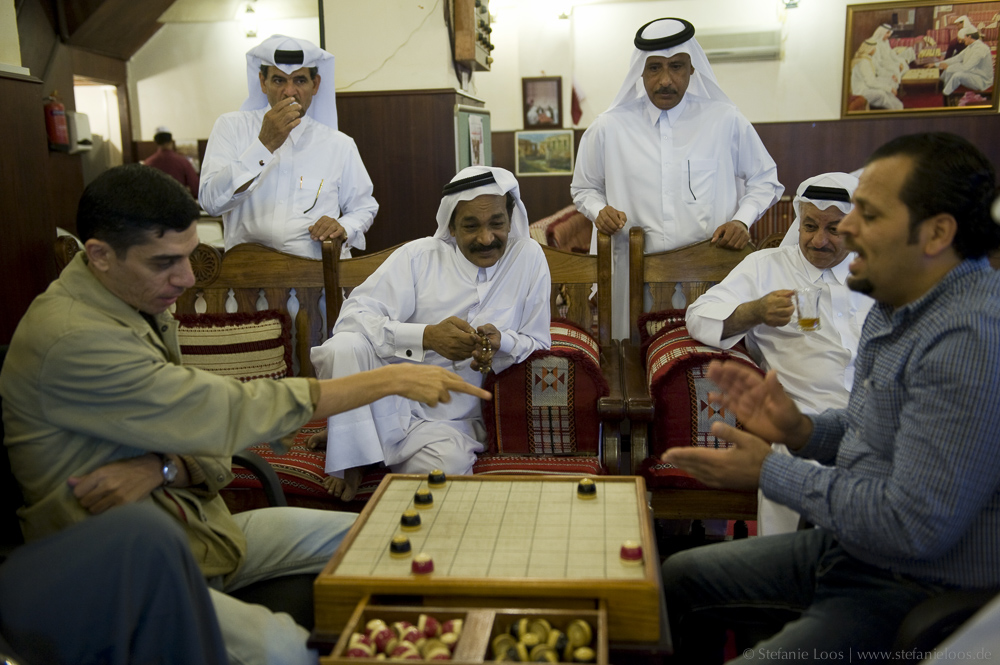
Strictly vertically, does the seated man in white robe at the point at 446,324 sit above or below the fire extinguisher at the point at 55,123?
below

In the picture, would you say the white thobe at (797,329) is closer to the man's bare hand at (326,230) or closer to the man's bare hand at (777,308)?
the man's bare hand at (777,308)

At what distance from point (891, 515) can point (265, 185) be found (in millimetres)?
3447

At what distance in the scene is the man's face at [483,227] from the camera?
3.37 meters

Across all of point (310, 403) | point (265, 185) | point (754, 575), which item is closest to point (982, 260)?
point (754, 575)

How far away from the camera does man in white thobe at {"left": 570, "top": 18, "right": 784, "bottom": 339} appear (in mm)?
4098

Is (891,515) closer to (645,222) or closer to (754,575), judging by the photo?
(754,575)

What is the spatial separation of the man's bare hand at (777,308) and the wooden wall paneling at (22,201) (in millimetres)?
3459

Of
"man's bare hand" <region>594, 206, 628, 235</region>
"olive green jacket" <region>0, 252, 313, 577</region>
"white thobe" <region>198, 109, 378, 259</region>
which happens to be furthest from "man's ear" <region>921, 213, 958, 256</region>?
"white thobe" <region>198, 109, 378, 259</region>

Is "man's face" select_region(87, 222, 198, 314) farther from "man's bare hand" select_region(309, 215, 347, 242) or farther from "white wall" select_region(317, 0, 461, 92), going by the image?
"white wall" select_region(317, 0, 461, 92)

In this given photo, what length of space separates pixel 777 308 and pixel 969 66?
695cm

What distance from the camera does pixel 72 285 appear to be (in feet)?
6.27

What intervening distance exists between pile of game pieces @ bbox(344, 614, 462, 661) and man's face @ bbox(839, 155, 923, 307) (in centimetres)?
115

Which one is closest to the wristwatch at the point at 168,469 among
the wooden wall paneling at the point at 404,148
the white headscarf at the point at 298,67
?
the white headscarf at the point at 298,67

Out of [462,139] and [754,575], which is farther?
[462,139]
